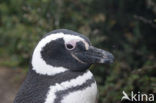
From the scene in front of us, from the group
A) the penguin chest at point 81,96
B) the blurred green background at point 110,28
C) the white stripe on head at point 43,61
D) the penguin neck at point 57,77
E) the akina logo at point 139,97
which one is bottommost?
the penguin chest at point 81,96

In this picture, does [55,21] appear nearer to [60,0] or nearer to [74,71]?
[60,0]

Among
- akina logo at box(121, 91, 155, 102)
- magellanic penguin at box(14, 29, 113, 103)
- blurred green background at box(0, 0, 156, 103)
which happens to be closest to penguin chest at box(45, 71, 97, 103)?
magellanic penguin at box(14, 29, 113, 103)

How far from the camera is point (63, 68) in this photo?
2.52 meters

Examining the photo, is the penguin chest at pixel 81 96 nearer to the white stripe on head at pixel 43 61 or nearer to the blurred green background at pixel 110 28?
the white stripe on head at pixel 43 61

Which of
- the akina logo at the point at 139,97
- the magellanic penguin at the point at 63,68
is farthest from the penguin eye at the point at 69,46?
the akina logo at the point at 139,97

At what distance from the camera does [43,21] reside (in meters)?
4.14

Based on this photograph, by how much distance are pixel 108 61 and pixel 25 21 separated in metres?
2.65

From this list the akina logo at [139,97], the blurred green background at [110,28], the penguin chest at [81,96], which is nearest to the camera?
the penguin chest at [81,96]

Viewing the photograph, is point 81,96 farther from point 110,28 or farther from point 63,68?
point 110,28

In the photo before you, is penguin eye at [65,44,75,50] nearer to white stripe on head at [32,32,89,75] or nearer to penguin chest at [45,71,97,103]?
white stripe on head at [32,32,89,75]

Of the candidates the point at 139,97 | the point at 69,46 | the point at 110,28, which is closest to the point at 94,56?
the point at 69,46

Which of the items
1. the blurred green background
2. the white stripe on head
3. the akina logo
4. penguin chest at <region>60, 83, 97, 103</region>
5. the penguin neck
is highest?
the blurred green background

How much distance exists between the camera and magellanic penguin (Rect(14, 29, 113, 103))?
2486 millimetres

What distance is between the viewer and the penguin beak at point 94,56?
8.27ft
